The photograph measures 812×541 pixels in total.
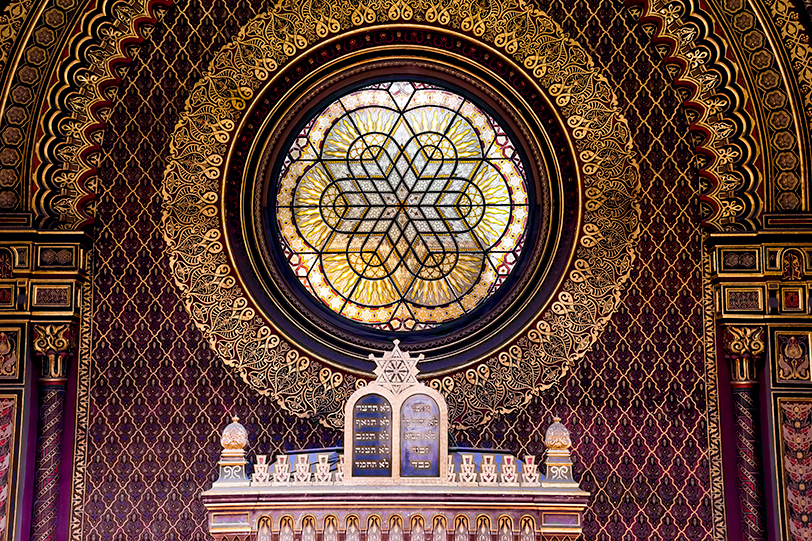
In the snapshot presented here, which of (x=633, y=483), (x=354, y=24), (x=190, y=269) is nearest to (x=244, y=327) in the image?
(x=190, y=269)

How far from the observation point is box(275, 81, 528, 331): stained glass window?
24.0 ft

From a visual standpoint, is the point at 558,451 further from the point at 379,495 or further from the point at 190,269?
the point at 190,269

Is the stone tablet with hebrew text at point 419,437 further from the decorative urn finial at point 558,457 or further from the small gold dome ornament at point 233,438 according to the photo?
the small gold dome ornament at point 233,438

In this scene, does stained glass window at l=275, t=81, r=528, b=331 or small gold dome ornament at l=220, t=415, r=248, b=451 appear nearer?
small gold dome ornament at l=220, t=415, r=248, b=451

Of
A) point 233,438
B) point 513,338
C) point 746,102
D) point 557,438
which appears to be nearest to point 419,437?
point 557,438

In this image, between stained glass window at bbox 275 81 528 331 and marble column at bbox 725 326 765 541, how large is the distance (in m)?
1.86

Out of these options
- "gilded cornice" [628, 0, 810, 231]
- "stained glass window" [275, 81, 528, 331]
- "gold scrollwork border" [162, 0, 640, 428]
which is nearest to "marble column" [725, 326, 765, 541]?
"gilded cornice" [628, 0, 810, 231]

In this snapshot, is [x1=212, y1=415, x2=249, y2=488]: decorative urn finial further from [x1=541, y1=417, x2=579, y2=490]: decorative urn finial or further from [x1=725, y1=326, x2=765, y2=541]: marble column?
[x1=725, y1=326, x2=765, y2=541]: marble column

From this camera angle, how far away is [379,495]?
5793 mm

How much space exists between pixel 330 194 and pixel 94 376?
2369mm

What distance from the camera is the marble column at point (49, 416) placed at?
6559mm

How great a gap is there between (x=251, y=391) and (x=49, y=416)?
1.50 metres

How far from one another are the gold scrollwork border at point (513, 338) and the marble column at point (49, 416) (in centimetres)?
100

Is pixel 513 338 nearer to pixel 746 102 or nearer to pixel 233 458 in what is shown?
pixel 233 458
